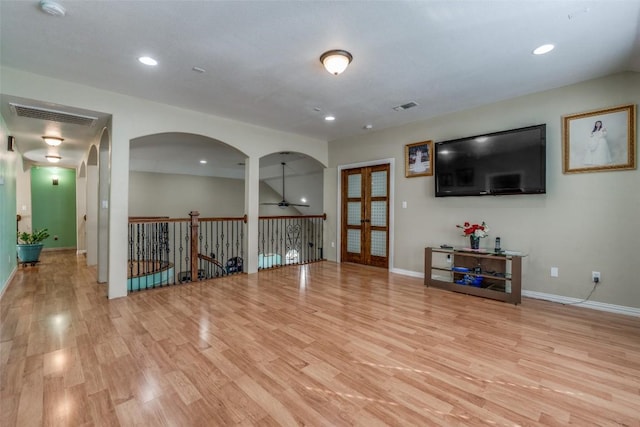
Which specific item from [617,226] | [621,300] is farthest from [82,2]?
[621,300]

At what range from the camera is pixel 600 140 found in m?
3.30

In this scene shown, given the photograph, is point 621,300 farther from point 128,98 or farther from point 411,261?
point 128,98

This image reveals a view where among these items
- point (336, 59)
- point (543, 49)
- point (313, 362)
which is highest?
point (543, 49)

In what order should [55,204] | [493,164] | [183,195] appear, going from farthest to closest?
[183,195] < [55,204] < [493,164]

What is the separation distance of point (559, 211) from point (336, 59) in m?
3.40

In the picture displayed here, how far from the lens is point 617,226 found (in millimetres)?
3227

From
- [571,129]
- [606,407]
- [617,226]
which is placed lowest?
[606,407]

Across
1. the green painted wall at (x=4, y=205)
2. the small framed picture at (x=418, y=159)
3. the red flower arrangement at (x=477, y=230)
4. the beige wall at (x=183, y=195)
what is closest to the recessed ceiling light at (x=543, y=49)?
the small framed picture at (x=418, y=159)

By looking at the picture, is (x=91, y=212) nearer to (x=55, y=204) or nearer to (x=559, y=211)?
(x=55, y=204)

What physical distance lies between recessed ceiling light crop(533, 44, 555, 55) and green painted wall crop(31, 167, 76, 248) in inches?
436

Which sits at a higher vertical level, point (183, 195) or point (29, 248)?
point (183, 195)

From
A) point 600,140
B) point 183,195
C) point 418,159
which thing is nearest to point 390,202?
point 418,159

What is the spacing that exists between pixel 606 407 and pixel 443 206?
3252 mm

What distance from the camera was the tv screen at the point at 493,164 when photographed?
363 cm
